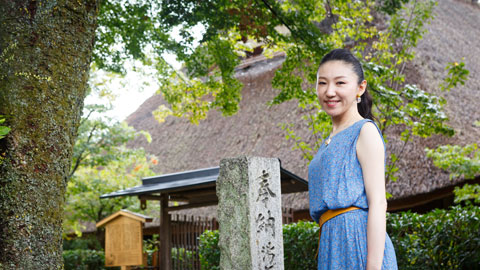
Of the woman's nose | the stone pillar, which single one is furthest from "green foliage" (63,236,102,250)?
the woman's nose

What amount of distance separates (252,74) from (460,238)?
10325mm

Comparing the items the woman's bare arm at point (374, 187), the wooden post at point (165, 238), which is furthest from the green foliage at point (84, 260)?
the woman's bare arm at point (374, 187)

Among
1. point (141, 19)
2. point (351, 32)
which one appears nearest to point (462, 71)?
point (351, 32)

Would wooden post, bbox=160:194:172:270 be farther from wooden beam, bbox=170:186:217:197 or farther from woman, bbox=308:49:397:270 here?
woman, bbox=308:49:397:270

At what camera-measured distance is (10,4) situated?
10.8 ft

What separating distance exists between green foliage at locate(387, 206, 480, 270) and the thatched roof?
3364 mm

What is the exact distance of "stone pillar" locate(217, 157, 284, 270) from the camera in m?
3.91

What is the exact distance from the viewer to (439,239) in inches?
194

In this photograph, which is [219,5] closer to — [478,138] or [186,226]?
[186,226]

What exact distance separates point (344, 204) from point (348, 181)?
0.28 ft

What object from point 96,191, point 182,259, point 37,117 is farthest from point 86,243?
point 37,117

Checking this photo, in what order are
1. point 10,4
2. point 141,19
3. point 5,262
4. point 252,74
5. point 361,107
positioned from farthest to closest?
point 252,74
point 141,19
point 10,4
point 5,262
point 361,107

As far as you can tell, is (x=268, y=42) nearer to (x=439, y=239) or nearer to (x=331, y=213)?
(x=439, y=239)

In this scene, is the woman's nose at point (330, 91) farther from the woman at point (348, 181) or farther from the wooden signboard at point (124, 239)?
the wooden signboard at point (124, 239)
